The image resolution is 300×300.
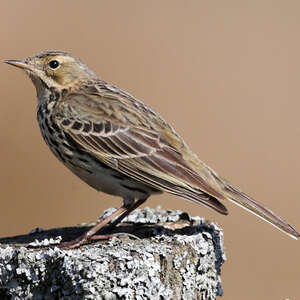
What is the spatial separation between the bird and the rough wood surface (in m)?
0.53

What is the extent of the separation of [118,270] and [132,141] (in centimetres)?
166

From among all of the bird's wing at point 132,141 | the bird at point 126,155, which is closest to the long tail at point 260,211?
the bird at point 126,155

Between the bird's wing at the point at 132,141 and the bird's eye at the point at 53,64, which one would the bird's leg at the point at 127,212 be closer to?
the bird's wing at the point at 132,141

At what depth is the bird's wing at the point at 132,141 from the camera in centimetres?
608

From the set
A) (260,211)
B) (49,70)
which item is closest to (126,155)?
(260,211)

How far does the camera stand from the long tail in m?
6.09

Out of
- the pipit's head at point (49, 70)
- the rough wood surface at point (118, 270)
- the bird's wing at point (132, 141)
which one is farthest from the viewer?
the pipit's head at point (49, 70)

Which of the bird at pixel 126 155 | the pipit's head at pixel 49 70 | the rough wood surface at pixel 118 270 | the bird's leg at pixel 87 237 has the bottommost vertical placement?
the rough wood surface at pixel 118 270

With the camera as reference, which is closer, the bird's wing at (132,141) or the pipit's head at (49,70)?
the bird's wing at (132,141)

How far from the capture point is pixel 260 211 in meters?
6.15

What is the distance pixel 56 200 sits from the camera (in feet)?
31.7

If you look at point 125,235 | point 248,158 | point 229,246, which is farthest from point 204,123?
point 125,235

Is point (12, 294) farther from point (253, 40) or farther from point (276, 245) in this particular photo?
point (253, 40)

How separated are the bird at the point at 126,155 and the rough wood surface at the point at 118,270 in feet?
1.73
